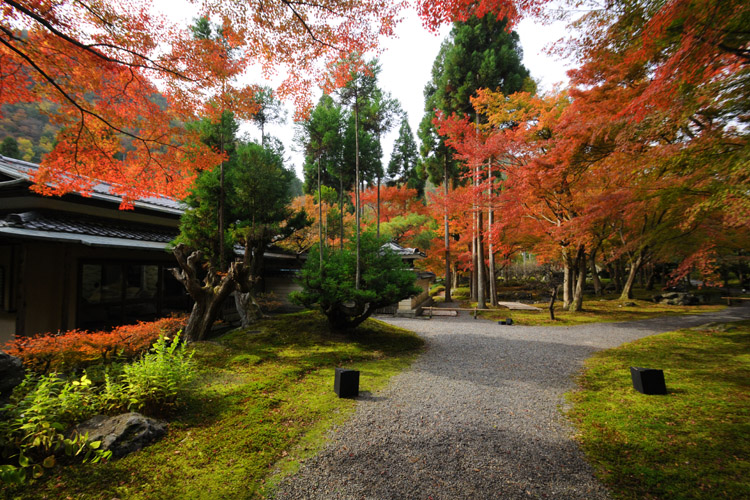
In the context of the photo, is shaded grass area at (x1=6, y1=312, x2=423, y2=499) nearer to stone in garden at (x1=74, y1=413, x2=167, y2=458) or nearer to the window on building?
stone in garden at (x1=74, y1=413, x2=167, y2=458)

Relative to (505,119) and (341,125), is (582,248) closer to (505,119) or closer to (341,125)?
(505,119)

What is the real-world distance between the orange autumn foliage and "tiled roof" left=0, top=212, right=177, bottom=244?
2.39 metres

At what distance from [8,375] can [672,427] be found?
7231mm

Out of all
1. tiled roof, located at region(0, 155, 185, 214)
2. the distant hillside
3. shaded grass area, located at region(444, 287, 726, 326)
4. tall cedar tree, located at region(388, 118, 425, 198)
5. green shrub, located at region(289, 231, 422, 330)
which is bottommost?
shaded grass area, located at region(444, 287, 726, 326)

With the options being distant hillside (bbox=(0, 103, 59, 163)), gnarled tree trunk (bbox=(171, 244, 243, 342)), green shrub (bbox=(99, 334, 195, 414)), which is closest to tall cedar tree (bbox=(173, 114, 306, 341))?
gnarled tree trunk (bbox=(171, 244, 243, 342))

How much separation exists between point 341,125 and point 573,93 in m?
7.53

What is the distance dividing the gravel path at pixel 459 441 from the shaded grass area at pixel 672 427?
287 millimetres

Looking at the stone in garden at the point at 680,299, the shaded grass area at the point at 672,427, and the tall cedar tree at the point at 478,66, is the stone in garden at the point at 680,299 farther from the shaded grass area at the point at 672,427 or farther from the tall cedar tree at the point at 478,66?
the shaded grass area at the point at 672,427

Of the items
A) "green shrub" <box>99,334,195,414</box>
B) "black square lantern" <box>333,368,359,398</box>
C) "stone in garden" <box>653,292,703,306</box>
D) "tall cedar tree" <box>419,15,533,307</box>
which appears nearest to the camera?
A: "green shrub" <box>99,334,195,414</box>

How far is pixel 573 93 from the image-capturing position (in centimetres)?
761

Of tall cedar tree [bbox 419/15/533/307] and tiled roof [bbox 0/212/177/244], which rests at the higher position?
tall cedar tree [bbox 419/15/533/307]

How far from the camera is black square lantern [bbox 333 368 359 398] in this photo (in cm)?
432

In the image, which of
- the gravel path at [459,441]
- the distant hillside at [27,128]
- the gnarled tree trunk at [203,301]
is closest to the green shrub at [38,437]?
the gravel path at [459,441]

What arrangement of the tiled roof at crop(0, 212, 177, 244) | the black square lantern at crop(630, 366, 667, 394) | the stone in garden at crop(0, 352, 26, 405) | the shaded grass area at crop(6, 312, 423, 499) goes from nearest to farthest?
the shaded grass area at crop(6, 312, 423, 499) < the stone in garden at crop(0, 352, 26, 405) < the black square lantern at crop(630, 366, 667, 394) < the tiled roof at crop(0, 212, 177, 244)
